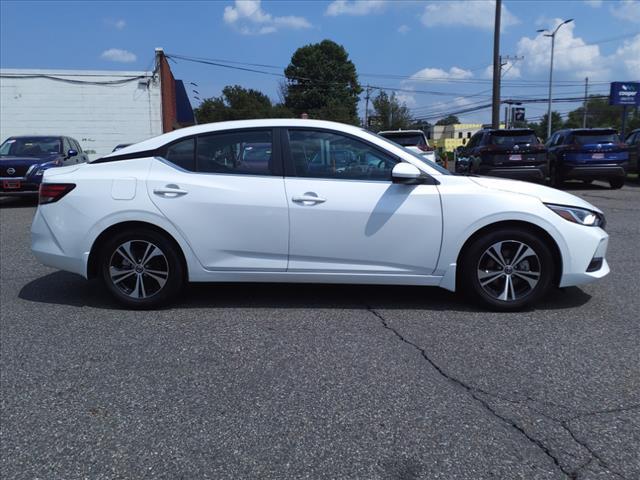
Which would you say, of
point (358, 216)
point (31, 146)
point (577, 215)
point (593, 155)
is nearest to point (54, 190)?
point (358, 216)

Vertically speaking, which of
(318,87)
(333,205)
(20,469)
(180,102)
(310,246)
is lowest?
(20,469)

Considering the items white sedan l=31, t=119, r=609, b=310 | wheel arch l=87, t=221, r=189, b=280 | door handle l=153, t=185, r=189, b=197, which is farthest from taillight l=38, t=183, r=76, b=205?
door handle l=153, t=185, r=189, b=197

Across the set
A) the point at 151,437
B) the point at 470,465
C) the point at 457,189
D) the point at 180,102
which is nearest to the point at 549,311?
the point at 457,189

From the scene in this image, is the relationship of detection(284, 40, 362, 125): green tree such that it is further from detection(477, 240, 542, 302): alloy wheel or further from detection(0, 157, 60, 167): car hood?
detection(477, 240, 542, 302): alloy wheel

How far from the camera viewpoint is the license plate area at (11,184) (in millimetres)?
12430

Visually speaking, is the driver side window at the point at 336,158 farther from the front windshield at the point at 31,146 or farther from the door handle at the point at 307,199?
the front windshield at the point at 31,146

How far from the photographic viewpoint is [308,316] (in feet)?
15.3

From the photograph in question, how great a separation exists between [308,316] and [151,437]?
2013mm

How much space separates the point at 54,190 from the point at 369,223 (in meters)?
2.70

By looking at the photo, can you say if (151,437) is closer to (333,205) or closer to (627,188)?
(333,205)

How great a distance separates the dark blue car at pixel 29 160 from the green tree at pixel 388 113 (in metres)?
61.1

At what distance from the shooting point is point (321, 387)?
335 centimetres

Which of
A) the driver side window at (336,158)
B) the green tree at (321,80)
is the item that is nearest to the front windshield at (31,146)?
the driver side window at (336,158)

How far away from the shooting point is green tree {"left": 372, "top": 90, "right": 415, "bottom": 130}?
72.8 m
